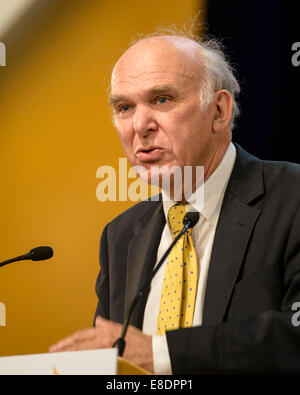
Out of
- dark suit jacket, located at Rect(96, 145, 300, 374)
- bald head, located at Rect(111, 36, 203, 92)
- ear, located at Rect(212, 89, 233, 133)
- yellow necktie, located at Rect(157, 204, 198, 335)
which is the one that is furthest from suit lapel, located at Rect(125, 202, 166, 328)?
bald head, located at Rect(111, 36, 203, 92)

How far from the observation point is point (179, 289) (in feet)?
5.70

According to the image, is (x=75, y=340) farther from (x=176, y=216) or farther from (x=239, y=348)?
(x=176, y=216)

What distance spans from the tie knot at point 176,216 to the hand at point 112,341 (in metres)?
0.55

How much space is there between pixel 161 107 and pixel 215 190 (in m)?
0.34

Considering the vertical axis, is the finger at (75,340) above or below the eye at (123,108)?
below

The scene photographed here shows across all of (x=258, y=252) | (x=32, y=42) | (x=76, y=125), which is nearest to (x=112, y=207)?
(x=76, y=125)

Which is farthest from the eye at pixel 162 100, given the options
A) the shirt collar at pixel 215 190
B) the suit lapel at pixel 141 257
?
the suit lapel at pixel 141 257

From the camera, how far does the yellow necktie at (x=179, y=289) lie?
1719mm

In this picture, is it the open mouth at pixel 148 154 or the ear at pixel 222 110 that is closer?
the open mouth at pixel 148 154

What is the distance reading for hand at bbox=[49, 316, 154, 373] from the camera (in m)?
1.41

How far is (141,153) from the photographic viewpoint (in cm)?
187

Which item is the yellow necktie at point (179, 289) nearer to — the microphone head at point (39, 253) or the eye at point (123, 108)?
the microphone head at point (39, 253)

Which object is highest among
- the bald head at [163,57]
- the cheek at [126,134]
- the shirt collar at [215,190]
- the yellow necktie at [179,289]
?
the bald head at [163,57]

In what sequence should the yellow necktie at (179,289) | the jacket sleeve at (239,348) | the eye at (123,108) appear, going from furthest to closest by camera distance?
the eye at (123,108) → the yellow necktie at (179,289) → the jacket sleeve at (239,348)
